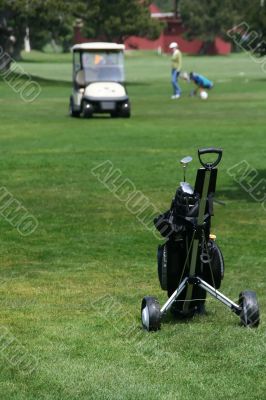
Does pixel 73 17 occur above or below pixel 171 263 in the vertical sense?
below

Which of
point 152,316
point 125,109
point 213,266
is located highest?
point 213,266

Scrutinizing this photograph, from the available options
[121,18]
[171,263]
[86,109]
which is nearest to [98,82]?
[86,109]

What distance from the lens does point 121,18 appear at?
84188mm

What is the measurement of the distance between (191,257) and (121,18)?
77.8 meters

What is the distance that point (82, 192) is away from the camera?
16.9m

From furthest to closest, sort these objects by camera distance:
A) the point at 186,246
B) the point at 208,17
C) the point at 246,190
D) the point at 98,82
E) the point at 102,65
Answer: the point at 208,17, the point at 102,65, the point at 98,82, the point at 246,190, the point at 186,246

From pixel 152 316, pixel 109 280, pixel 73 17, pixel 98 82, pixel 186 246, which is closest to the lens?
pixel 152 316

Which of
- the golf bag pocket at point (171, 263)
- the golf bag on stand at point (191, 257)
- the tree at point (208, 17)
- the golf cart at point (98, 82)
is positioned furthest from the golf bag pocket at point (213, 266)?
the tree at point (208, 17)

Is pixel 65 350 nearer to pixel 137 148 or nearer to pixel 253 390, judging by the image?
pixel 253 390

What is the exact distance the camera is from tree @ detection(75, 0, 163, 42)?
2741 inches

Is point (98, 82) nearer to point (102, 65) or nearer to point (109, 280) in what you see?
point (102, 65)

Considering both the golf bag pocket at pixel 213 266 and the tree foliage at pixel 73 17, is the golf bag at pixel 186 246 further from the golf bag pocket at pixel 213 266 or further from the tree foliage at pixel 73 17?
the tree foliage at pixel 73 17

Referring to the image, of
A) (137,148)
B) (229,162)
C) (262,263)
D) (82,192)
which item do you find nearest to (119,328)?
(262,263)

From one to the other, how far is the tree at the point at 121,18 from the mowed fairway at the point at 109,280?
44.3 metres
